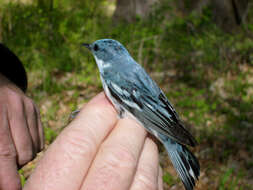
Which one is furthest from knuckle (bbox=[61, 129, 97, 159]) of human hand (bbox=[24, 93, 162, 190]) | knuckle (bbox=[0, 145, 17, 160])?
knuckle (bbox=[0, 145, 17, 160])

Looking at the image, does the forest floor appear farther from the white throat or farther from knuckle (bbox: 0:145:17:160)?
knuckle (bbox: 0:145:17:160)

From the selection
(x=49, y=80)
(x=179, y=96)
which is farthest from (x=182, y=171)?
(x=49, y=80)

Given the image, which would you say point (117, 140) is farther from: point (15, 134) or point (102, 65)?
point (102, 65)

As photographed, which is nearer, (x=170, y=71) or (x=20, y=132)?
(x=20, y=132)

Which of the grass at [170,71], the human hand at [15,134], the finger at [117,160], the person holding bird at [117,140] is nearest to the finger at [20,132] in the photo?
the human hand at [15,134]

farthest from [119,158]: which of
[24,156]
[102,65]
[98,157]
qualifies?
[102,65]

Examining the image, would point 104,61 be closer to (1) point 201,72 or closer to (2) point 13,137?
(2) point 13,137

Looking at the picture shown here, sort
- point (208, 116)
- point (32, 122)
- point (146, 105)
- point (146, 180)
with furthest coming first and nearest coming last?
1. point (208, 116)
2. point (146, 105)
3. point (32, 122)
4. point (146, 180)
